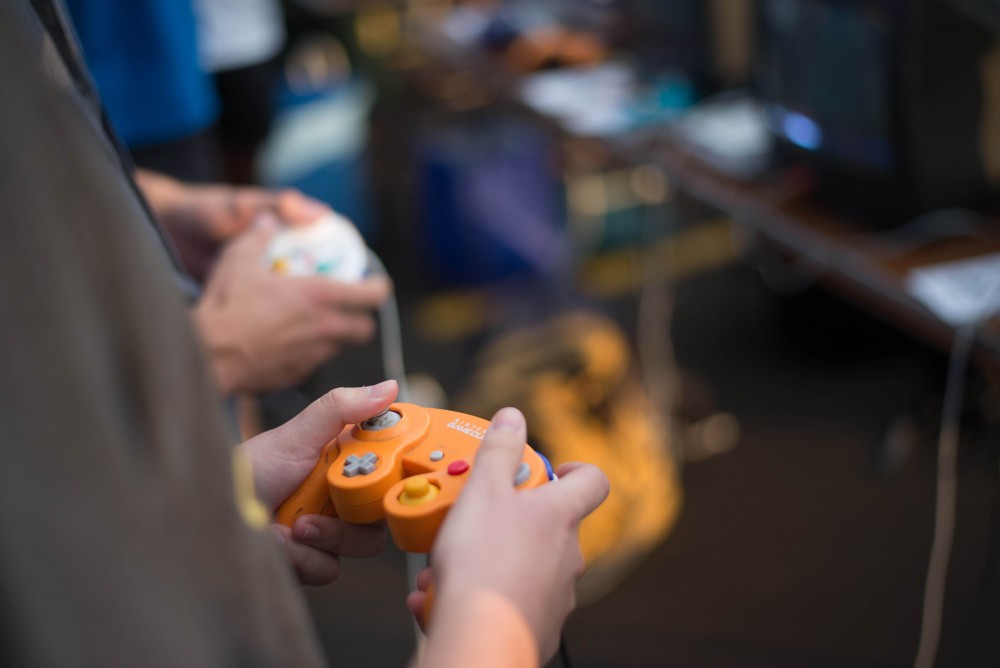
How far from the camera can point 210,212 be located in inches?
47.2

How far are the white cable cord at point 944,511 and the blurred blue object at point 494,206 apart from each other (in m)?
1.27

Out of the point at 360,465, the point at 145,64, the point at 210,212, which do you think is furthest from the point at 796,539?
the point at 145,64

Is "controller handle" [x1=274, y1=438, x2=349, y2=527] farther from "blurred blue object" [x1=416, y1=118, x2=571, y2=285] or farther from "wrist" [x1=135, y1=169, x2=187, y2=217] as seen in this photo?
"blurred blue object" [x1=416, y1=118, x2=571, y2=285]

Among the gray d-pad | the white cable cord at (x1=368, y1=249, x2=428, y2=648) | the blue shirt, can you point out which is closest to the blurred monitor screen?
the white cable cord at (x1=368, y1=249, x2=428, y2=648)

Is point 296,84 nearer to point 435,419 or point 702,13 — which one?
point 702,13

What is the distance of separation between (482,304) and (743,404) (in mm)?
930

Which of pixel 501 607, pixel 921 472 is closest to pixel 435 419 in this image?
pixel 501 607

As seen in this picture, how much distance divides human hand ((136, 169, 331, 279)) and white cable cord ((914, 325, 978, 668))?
36.4 inches

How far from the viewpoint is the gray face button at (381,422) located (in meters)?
0.65

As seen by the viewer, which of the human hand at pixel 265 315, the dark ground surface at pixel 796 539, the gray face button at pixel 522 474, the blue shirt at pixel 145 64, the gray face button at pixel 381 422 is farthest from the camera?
the dark ground surface at pixel 796 539

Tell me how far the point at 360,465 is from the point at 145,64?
115 cm

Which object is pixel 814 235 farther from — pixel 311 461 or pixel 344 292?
pixel 311 461

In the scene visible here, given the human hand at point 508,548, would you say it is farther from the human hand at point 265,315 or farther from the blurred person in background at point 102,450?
the human hand at point 265,315

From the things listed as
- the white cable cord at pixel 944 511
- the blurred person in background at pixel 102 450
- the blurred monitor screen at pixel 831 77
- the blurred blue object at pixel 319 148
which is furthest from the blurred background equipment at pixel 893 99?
the blurred blue object at pixel 319 148
